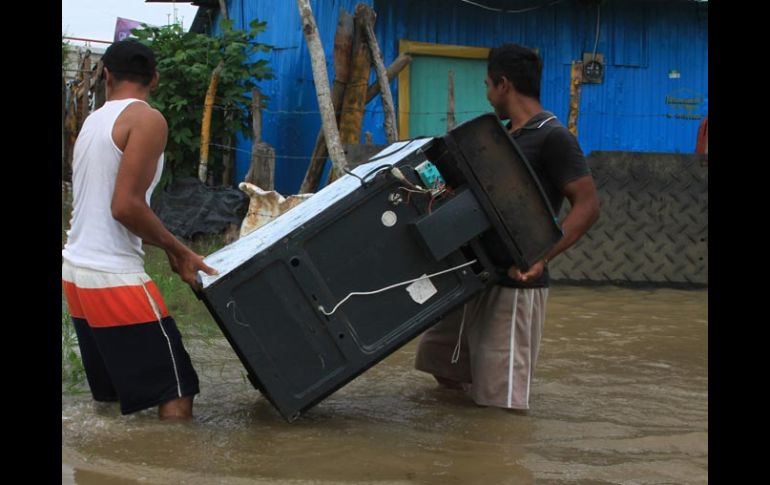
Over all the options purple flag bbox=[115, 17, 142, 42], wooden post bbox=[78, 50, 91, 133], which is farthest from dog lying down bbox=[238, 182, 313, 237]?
purple flag bbox=[115, 17, 142, 42]

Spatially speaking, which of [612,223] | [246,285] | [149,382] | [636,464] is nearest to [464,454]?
[636,464]

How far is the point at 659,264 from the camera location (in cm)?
809

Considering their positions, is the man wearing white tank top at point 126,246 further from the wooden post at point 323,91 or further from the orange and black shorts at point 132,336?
the wooden post at point 323,91

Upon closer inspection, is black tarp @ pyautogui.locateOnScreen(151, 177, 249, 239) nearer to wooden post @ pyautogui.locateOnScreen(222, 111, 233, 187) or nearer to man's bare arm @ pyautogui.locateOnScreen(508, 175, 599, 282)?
wooden post @ pyautogui.locateOnScreen(222, 111, 233, 187)

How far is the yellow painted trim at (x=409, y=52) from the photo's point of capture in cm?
1102

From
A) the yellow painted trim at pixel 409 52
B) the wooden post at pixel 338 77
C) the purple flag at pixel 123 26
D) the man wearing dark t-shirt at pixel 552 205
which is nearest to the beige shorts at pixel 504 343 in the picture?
the man wearing dark t-shirt at pixel 552 205

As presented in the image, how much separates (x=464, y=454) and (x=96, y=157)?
1770 millimetres

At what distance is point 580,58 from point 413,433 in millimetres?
9000

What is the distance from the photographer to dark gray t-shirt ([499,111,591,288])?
3.75m

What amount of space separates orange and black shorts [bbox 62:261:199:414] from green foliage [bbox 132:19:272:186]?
744 centimetres

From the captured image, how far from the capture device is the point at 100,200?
3.49 metres

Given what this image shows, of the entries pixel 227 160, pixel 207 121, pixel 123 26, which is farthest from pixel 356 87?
pixel 123 26

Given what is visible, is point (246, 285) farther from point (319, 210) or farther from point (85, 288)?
point (85, 288)

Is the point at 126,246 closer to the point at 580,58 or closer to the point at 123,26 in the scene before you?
the point at 580,58
